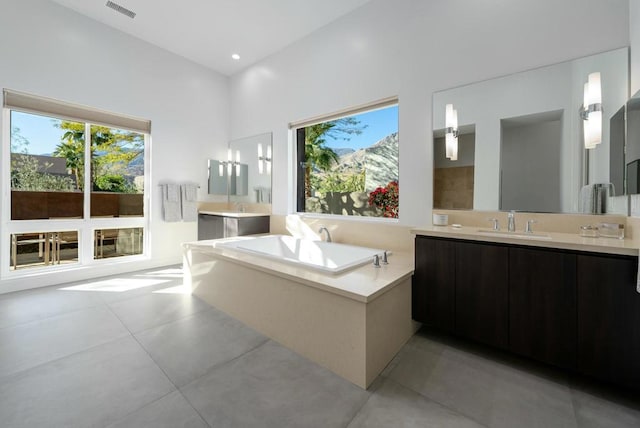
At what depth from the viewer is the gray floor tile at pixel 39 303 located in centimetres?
238

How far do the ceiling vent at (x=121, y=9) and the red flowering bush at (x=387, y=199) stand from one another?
3.53 meters

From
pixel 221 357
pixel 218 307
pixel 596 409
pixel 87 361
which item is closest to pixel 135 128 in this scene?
pixel 218 307

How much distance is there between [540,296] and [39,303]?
417cm

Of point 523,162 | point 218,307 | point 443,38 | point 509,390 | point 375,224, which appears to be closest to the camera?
point 509,390

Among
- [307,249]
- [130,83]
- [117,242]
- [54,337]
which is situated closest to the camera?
[54,337]

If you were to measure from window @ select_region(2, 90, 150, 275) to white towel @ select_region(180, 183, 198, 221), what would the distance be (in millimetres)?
512

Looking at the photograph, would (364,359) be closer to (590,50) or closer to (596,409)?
(596,409)

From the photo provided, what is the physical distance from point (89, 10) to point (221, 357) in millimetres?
4156

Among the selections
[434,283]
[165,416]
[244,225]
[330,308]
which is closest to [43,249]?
[244,225]

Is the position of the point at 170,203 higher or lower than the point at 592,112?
lower

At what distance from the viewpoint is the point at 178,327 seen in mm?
2225

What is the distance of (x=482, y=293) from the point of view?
181 cm

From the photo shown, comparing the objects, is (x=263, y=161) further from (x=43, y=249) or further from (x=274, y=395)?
(x=274, y=395)

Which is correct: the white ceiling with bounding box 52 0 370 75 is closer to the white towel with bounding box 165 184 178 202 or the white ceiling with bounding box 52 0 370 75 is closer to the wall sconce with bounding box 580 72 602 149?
the white towel with bounding box 165 184 178 202
